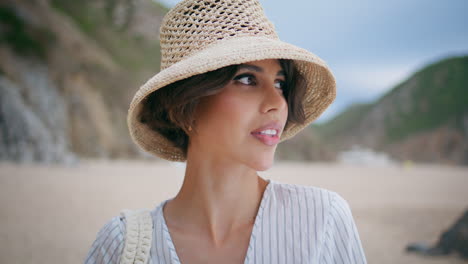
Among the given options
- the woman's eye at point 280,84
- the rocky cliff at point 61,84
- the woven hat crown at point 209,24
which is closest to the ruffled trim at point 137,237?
the woven hat crown at point 209,24

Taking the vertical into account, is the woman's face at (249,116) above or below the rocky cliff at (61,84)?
below

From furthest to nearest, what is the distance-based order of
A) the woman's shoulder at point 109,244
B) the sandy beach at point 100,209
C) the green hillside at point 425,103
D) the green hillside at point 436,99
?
the green hillside at point 425,103
the green hillside at point 436,99
the sandy beach at point 100,209
the woman's shoulder at point 109,244

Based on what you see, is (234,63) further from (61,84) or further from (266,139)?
(61,84)

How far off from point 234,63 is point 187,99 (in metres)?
0.25

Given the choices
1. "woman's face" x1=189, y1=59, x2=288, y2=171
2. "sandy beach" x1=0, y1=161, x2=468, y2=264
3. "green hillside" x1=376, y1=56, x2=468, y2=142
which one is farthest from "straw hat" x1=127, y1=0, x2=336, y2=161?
"green hillside" x1=376, y1=56, x2=468, y2=142

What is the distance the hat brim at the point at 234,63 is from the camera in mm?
1269

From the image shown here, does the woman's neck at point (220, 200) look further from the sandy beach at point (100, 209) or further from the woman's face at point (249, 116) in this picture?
the sandy beach at point (100, 209)

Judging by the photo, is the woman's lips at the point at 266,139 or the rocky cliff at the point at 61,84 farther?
the rocky cliff at the point at 61,84

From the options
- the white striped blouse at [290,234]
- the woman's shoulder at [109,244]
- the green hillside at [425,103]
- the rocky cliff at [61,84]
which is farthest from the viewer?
the green hillside at [425,103]

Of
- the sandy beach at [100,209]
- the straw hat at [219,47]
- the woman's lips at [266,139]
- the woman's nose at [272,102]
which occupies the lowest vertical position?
the sandy beach at [100,209]

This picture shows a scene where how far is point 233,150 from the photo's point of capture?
53.6 inches

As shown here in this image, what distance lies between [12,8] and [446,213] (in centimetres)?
1790

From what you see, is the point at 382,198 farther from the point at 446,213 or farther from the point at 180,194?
the point at 180,194

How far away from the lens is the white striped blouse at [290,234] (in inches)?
49.9
